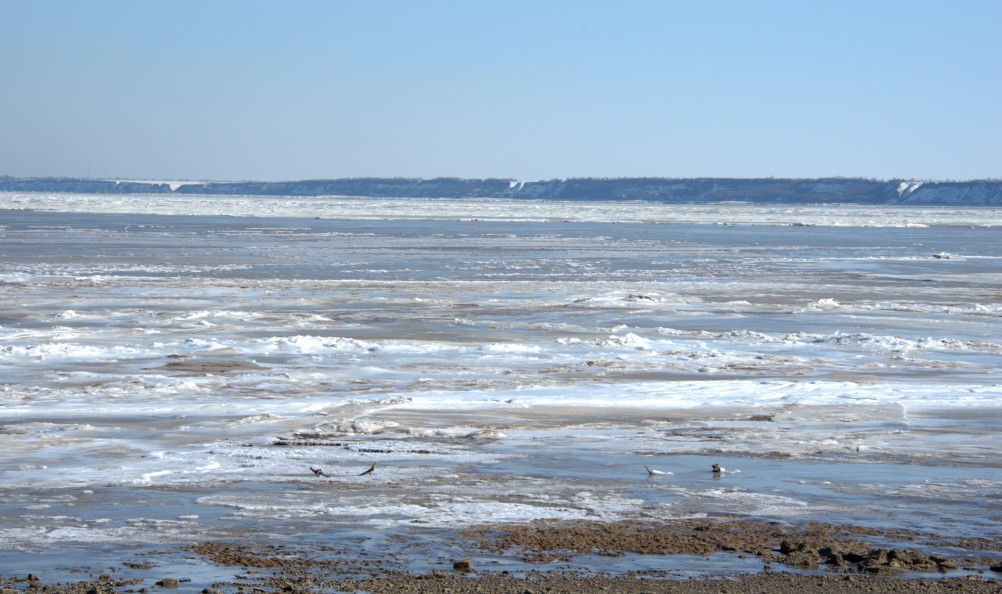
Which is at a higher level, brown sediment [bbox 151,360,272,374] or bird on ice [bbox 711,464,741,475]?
bird on ice [bbox 711,464,741,475]

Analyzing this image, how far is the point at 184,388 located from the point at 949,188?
570ft

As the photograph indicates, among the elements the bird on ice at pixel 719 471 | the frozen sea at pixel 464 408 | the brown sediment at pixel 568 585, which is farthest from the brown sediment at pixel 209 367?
the brown sediment at pixel 568 585

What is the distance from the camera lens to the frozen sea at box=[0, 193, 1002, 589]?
7023 mm

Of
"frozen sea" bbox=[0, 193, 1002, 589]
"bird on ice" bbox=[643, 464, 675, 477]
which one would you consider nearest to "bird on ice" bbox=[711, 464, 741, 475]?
"frozen sea" bbox=[0, 193, 1002, 589]

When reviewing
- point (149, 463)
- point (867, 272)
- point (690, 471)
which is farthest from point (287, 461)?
point (867, 272)

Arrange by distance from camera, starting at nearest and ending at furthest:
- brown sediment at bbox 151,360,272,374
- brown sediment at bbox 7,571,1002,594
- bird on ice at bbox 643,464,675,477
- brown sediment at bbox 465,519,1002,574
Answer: brown sediment at bbox 7,571,1002,594 → brown sediment at bbox 465,519,1002,574 → bird on ice at bbox 643,464,675,477 → brown sediment at bbox 151,360,272,374

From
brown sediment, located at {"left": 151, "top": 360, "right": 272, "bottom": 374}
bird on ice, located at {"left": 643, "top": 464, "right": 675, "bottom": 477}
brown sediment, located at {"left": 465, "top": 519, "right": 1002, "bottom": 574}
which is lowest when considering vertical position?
brown sediment, located at {"left": 151, "top": 360, "right": 272, "bottom": 374}

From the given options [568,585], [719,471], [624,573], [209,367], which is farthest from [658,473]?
[209,367]

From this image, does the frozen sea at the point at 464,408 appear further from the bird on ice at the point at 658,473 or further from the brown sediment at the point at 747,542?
the brown sediment at the point at 747,542

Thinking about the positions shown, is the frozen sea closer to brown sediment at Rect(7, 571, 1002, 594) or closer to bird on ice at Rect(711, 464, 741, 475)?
bird on ice at Rect(711, 464, 741, 475)

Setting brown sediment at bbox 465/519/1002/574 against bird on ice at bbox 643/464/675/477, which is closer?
brown sediment at bbox 465/519/1002/574

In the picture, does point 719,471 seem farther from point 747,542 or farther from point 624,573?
point 624,573

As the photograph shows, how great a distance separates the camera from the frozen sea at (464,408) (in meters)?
7.02

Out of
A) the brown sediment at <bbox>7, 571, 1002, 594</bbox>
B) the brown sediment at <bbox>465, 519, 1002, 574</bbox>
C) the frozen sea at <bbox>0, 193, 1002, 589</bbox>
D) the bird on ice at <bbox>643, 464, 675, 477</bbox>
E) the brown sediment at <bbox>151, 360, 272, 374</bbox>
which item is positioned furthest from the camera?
the brown sediment at <bbox>151, 360, 272, 374</bbox>
